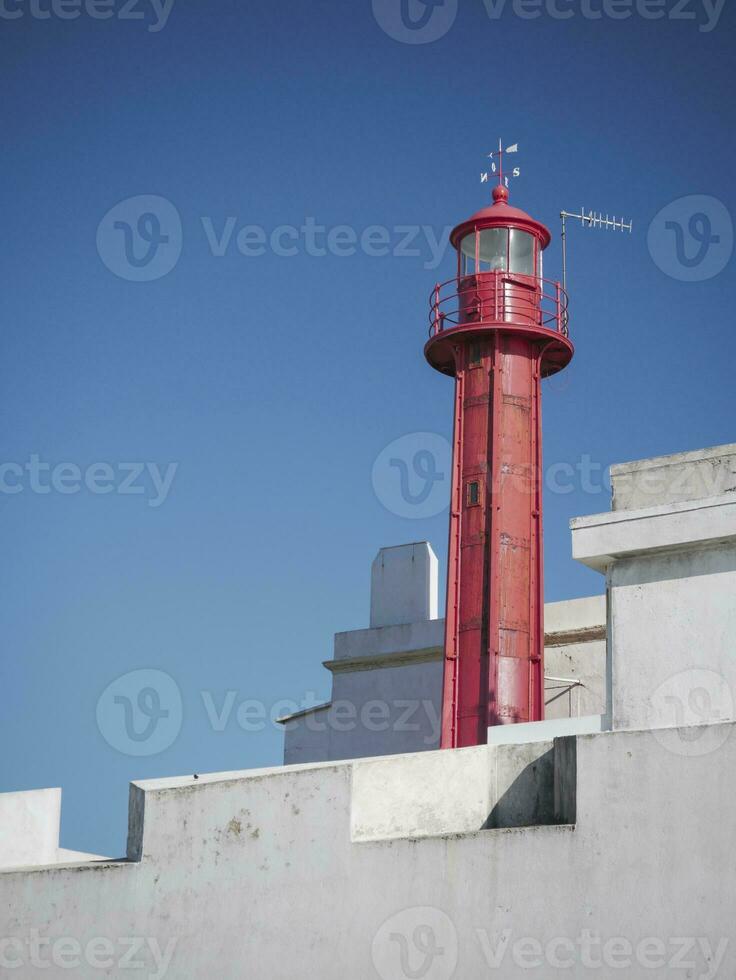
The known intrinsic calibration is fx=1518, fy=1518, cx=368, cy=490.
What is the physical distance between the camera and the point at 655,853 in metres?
12.8

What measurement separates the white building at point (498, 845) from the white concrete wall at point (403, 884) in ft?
0.06

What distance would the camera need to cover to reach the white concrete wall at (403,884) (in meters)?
12.7

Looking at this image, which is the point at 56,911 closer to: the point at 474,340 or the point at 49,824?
the point at 49,824

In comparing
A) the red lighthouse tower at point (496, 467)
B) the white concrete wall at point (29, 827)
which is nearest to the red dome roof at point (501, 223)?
the red lighthouse tower at point (496, 467)

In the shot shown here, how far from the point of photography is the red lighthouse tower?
20516 mm

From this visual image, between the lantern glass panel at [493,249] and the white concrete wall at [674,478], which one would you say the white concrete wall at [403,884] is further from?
the lantern glass panel at [493,249]

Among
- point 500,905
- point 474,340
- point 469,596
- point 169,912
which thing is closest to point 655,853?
point 500,905

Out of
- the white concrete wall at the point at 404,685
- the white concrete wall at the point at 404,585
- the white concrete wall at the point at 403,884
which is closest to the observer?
the white concrete wall at the point at 403,884

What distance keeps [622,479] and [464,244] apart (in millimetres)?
6473

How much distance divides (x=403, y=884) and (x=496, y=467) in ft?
28.2

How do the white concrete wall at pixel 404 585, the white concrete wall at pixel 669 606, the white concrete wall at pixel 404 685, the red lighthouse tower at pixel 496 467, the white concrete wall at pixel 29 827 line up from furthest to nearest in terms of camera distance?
the white concrete wall at pixel 404 585 → the white concrete wall at pixel 404 685 → the red lighthouse tower at pixel 496 467 → the white concrete wall at pixel 29 827 → the white concrete wall at pixel 669 606

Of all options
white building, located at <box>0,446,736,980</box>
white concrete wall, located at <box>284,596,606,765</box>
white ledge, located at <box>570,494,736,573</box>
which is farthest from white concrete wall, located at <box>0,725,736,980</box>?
white concrete wall, located at <box>284,596,606,765</box>

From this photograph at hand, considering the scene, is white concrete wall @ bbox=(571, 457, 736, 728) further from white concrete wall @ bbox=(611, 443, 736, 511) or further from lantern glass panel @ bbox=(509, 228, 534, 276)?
lantern glass panel @ bbox=(509, 228, 534, 276)

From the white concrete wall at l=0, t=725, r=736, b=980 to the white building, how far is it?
0.7 inches
